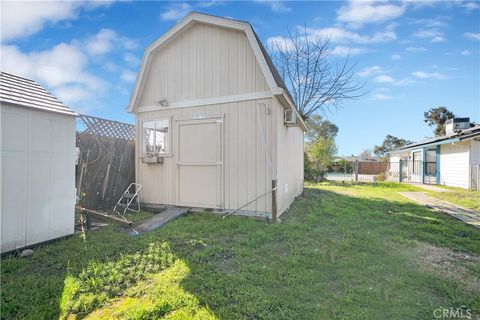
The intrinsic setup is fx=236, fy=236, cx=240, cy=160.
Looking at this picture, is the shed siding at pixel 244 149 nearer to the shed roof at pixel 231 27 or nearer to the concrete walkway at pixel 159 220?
the shed roof at pixel 231 27

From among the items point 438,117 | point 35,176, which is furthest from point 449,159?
point 438,117

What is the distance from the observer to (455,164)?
1309 centimetres

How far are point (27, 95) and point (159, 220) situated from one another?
320cm

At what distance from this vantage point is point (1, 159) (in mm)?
3186

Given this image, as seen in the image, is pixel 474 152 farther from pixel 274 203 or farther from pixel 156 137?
pixel 156 137

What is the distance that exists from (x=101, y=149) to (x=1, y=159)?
9.99 feet

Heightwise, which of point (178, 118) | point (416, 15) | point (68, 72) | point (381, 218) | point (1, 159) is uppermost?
point (416, 15)

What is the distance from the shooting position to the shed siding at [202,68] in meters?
5.39

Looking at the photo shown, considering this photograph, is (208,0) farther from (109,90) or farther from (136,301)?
(136,301)

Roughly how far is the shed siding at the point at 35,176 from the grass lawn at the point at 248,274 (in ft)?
1.07

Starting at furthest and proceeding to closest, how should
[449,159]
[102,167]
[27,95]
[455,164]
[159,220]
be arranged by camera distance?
[449,159], [455,164], [102,167], [159,220], [27,95]

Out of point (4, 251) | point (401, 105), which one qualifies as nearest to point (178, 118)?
point (4, 251)
